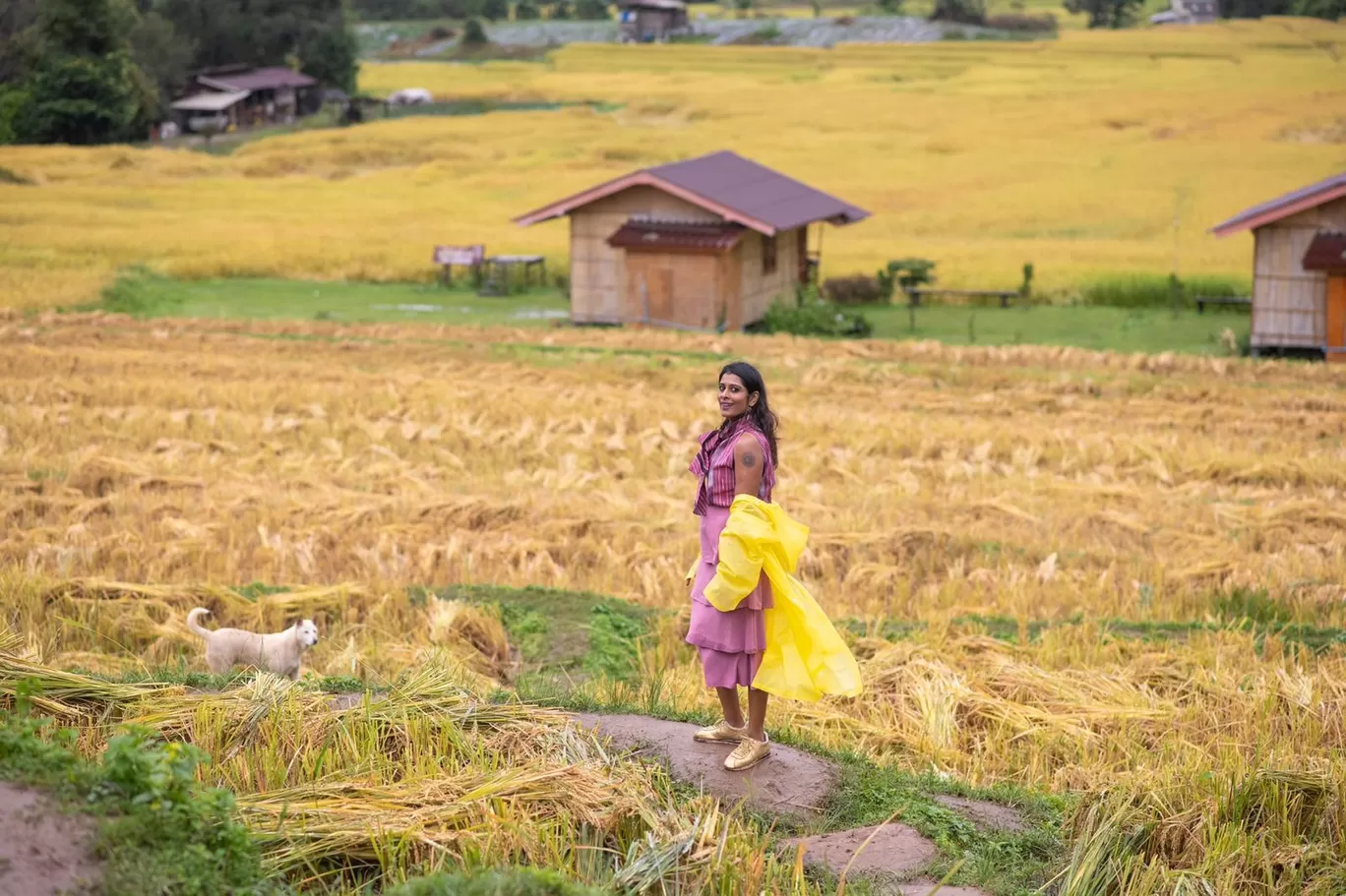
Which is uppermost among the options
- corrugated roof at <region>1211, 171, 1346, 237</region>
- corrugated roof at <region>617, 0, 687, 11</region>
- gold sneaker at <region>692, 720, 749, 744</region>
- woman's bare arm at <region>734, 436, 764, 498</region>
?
corrugated roof at <region>617, 0, 687, 11</region>

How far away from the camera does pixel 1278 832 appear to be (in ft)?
22.7

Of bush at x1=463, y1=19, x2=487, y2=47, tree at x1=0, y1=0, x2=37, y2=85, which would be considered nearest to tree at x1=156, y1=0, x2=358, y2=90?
bush at x1=463, y1=19, x2=487, y2=47

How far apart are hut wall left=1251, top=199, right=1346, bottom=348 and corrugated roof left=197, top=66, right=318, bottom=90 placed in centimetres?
4675

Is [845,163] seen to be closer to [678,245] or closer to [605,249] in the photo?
[605,249]

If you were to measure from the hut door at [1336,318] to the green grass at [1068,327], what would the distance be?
1.73m

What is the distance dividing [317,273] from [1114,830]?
34.7 meters

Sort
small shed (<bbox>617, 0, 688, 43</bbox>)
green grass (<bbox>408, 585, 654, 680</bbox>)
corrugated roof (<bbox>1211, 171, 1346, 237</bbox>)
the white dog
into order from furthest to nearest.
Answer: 1. small shed (<bbox>617, 0, 688, 43</bbox>)
2. corrugated roof (<bbox>1211, 171, 1346, 237</bbox>)
3. green grass (<bbox>408, 585, 654, 680</bbox>)
4. the white dog

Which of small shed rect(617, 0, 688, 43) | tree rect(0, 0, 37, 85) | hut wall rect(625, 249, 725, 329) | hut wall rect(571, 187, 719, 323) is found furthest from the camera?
small shed rect(617, 0, 688, 43)

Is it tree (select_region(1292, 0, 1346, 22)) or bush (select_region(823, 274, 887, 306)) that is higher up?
tree (select_region(1292, 0, 1346, 22))

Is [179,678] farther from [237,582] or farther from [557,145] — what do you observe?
[557,145]

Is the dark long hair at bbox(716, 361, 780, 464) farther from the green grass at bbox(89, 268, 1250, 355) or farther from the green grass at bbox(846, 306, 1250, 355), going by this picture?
the green grass at bbox(89, 268, 1250, 355)

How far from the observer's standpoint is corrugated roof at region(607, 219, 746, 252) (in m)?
31.4

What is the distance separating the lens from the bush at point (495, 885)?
197 inches

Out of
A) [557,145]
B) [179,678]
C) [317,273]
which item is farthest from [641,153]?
[179,678]
